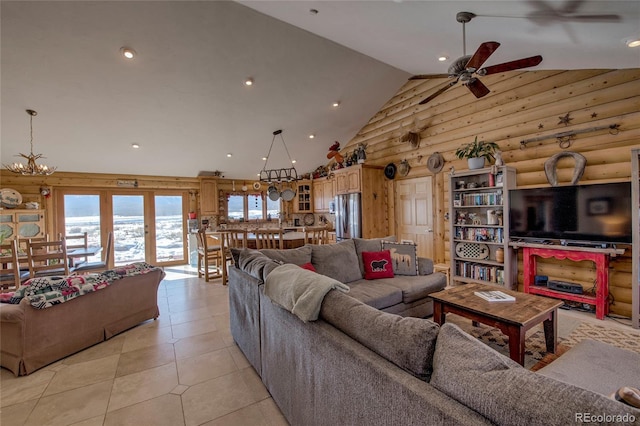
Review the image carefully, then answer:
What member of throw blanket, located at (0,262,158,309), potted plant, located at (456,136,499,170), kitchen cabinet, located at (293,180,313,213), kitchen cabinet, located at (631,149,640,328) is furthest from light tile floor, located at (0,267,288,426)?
A: kitchen cabinet, located at (293,180,313,213)

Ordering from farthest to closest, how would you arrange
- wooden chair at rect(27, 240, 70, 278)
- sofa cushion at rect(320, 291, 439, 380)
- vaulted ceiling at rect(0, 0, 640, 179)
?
wooden chair at rect(27, 240, 70, 278) < vaulted ceiling at rect(0, 0, 640, 179) < sofa cushion at rect(320, 291, 439, 380)

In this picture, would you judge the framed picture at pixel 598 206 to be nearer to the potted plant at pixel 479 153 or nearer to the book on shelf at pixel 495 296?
the potted plant at pixel 479 153

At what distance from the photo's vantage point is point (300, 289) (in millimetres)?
1699

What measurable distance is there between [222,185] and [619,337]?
7960 mm

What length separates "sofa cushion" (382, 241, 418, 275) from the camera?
12.2 ft

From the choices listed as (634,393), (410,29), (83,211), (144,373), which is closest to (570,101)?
(410,29)

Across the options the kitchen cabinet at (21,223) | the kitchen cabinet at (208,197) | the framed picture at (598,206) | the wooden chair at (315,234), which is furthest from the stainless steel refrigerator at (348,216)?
the kitchen cabinet at (21,223)

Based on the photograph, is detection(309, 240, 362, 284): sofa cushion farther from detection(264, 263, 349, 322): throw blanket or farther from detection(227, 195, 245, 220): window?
detection(227, 195, 245, 220): window

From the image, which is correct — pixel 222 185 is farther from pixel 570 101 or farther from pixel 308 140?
pixel 570 101

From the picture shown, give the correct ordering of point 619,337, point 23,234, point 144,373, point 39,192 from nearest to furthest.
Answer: point 144,373 < point 619,337 < point 23,234 < point 39,192

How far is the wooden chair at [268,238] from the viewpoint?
16.2 ft

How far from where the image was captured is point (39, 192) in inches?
235

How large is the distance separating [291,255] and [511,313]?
216cm

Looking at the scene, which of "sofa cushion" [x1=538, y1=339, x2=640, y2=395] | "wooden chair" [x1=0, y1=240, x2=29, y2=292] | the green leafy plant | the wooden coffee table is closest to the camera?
"sofa cushion" [x1=538, y1=339, x2=640, y2=395]
